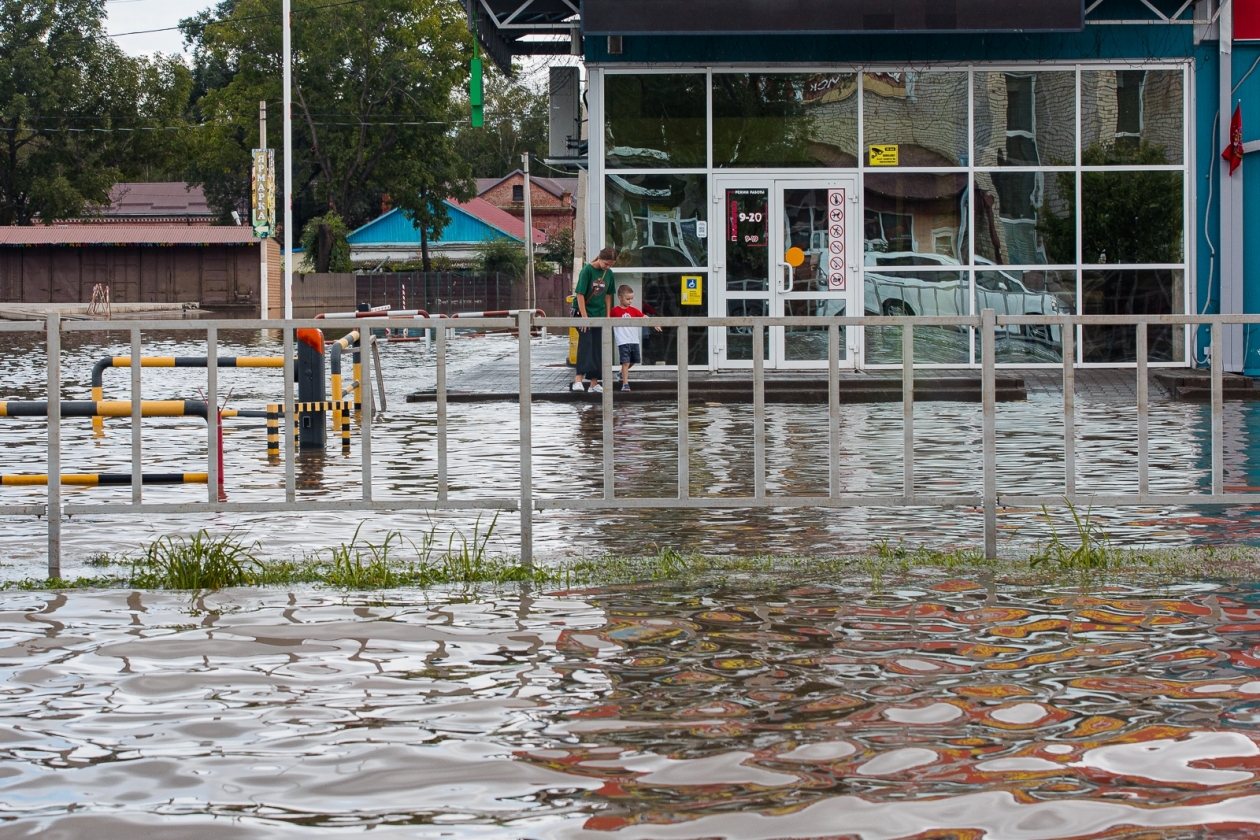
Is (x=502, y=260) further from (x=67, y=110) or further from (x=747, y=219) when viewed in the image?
(x=747, y=219)

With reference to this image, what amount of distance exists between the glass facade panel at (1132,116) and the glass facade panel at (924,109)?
70.5 inches

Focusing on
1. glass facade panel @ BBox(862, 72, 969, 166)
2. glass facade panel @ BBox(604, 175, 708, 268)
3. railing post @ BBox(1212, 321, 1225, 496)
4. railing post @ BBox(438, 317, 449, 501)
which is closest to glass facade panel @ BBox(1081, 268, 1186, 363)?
glass facade panel @ BBox(862, 72, 969, 166)

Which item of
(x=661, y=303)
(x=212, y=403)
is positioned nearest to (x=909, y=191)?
(x=661, y=303)

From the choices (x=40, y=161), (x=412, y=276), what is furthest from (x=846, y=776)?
(x=40, y=161)

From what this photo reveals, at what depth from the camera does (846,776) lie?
413 cm

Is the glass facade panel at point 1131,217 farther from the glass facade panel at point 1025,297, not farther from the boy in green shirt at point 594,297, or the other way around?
the boy in green shirt at point 594,297

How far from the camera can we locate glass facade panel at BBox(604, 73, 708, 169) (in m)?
21.5

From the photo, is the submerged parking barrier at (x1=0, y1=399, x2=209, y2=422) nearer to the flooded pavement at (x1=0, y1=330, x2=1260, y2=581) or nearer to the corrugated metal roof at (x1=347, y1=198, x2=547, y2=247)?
the flooded pavement at (x1=0, y1=330, x2=1260, y2=581)

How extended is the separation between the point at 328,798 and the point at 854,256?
18.6 m

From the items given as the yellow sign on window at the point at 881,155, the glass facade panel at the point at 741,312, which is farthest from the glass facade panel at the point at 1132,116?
the glass facade panel at the point at 741,312

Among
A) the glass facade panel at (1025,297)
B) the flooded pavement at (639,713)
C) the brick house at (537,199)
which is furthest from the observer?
the brick house at (537,199)

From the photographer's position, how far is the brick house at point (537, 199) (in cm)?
10531

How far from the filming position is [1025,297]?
866 inches

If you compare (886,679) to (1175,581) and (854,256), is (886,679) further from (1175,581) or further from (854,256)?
(854,256)
